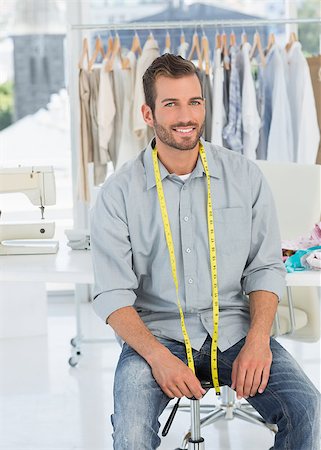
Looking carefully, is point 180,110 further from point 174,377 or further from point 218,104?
point 218,104

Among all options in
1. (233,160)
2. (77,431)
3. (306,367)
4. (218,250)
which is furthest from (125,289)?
(306,367)

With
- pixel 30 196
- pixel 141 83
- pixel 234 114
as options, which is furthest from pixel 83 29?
pixel 30 196

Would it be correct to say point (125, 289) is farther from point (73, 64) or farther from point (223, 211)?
point (73, 64)

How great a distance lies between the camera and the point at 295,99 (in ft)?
16.6

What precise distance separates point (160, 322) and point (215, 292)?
7.7 inches

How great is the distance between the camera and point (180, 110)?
9.04 ft

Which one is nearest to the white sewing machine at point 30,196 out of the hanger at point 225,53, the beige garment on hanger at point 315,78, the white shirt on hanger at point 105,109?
the white shirt on hanger at point 105,109

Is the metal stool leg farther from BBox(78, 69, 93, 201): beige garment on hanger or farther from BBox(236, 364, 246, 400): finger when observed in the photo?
BBox(78, 69, 93, 201): beige garment on hanger

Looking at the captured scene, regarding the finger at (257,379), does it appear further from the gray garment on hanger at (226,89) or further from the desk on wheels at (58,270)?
the gray garment on hanger at (226,89)

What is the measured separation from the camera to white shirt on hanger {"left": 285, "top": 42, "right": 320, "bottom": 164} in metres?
5.00

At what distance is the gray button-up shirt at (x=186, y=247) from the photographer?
8.99ft

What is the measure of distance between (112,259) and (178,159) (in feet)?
1.24

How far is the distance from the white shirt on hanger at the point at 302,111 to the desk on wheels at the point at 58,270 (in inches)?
85.7

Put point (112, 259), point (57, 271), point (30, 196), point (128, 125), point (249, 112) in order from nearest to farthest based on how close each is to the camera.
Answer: point (112, 259) → point (57, 271) → point (30, 196) → point (249, 112) → point (128, 125)
